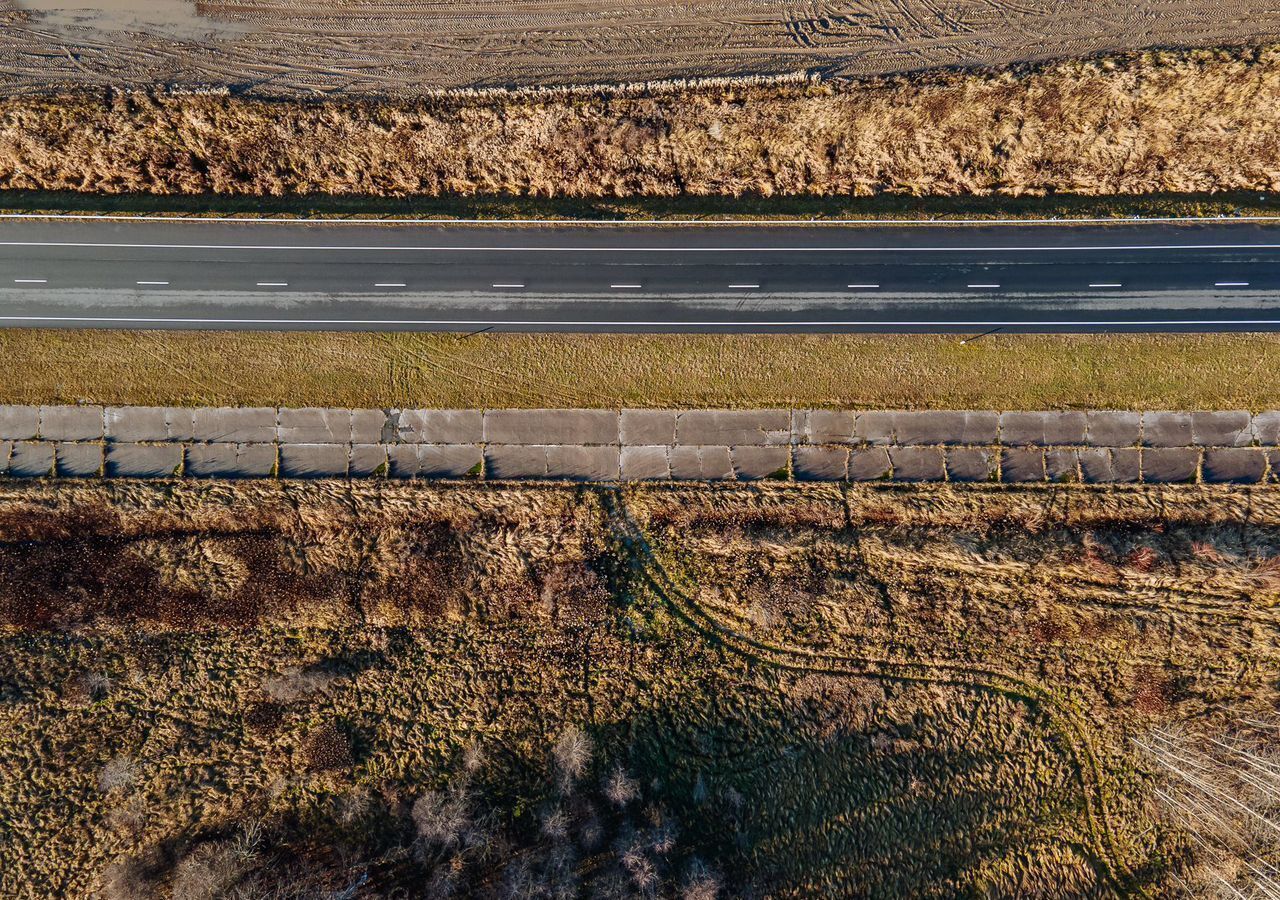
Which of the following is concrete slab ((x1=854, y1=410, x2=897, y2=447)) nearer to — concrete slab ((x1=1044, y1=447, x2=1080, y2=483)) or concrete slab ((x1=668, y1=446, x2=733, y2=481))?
concrete slab ((x1=668, y1=446, x2=733, y2=481))

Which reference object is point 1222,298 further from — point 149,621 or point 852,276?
point 149,621

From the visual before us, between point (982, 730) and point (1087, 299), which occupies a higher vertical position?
point (1087, 299)

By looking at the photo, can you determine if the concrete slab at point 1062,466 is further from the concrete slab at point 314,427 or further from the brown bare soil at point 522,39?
the concrete slab at point 314,427

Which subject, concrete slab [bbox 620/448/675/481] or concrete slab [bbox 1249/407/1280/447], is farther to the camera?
concrete slab [bbox 620/448/675/481]

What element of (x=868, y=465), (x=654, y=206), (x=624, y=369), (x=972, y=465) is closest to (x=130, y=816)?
(x=624, y=369)

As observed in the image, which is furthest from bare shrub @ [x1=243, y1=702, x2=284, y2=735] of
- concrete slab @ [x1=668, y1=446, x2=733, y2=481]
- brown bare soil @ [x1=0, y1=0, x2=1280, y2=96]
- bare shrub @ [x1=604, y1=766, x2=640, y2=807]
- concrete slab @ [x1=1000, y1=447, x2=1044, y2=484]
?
concrete slab @ [x1=1000, y1=447, x2=1044, y2=484]

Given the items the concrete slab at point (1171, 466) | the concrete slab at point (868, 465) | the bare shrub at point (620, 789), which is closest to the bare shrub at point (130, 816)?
the bare shrub at point (620, 789)

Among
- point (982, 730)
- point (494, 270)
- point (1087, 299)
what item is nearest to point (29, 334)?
point (494, 270)
